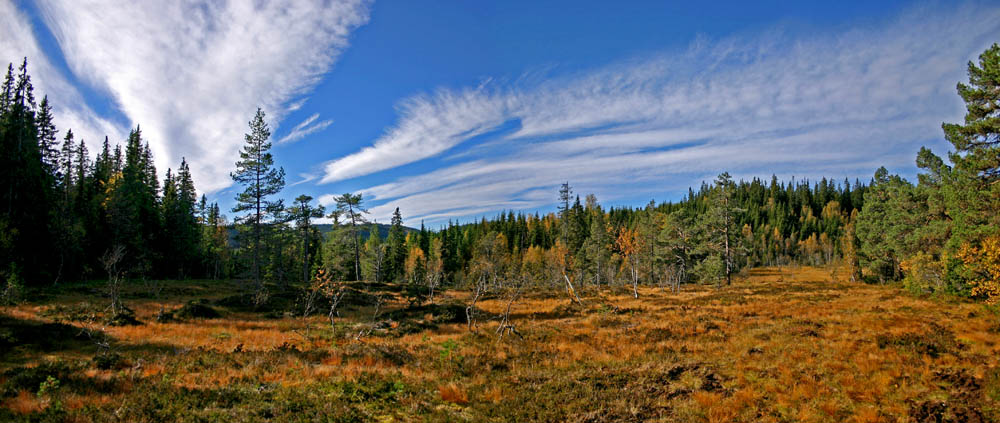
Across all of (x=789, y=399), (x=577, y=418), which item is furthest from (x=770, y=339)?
(x=577, y=418)

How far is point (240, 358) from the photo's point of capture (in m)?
12.8

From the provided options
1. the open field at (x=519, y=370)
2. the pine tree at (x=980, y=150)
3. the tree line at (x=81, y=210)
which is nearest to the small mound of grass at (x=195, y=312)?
the open field at (x=519, y=370)

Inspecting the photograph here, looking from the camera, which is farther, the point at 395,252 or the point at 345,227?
the point at 395,252

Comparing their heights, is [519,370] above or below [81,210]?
below

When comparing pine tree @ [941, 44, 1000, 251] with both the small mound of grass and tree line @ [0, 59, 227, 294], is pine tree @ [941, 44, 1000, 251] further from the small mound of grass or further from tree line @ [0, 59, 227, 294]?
tree line @ [0, 59, 227, 294]

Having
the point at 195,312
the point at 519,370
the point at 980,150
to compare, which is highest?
the point at 980,150

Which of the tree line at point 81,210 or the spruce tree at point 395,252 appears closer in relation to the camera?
the tree line at point 81,210

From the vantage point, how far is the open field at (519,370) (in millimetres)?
8414

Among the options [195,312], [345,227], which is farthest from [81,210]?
[195,312]

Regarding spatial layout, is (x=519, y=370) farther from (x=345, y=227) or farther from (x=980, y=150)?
(x=345, y=227)

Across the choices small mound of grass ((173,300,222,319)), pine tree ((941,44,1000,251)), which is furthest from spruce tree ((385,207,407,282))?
pine tree ((941,44,1000,251))

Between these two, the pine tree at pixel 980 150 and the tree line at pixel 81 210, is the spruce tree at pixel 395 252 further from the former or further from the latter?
the pine tree at pixel 980 150

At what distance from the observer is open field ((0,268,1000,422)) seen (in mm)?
8414

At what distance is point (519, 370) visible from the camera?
41.5 ft
